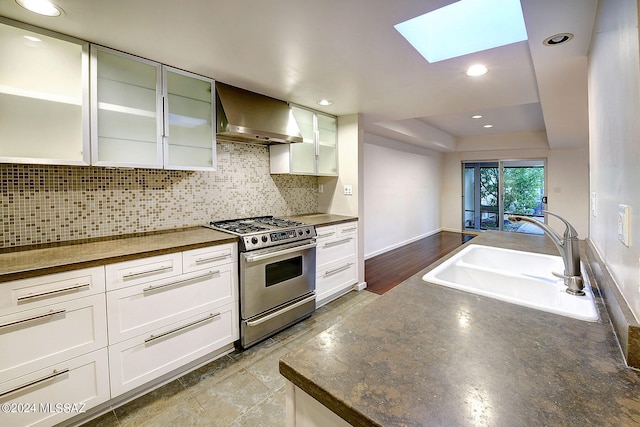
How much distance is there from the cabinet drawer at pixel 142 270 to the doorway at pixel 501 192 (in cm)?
663

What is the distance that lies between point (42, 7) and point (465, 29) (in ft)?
7.85

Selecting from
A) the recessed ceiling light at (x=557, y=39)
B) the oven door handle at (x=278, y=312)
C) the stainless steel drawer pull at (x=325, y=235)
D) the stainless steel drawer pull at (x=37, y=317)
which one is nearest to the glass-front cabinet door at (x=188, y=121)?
the stainless steel drawer pull at (x=37, y=317)

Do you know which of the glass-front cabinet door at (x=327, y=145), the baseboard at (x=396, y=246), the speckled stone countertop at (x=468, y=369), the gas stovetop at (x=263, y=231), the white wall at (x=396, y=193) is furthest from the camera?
the baseboard at (x=396, y=246)

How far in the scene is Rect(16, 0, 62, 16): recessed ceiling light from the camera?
135 cm

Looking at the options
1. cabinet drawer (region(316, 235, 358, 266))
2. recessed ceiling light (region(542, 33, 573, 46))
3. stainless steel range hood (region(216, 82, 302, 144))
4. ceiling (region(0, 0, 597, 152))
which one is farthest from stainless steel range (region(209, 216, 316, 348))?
recessed ceiling light (region(542, 33, 573, 46))

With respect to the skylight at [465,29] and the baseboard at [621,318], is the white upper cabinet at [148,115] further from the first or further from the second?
the baseboard at [621,318]

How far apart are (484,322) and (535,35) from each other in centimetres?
157

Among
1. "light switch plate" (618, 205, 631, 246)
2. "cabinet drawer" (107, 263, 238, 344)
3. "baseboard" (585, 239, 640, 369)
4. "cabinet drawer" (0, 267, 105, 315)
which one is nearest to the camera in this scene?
"baseboard" (585, 239, 640, 369)

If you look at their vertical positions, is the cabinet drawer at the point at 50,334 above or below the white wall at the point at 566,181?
below

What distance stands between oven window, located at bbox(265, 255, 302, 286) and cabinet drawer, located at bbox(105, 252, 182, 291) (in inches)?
28.1

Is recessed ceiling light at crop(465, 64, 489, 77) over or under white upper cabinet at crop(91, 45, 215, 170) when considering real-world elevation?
over

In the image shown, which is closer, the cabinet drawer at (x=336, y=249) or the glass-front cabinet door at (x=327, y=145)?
the cabinet drawer at (x=336, y=249)

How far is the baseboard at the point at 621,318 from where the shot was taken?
653 mm

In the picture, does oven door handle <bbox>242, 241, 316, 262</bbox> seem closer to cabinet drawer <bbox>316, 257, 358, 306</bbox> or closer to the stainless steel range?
the stainless steel range
